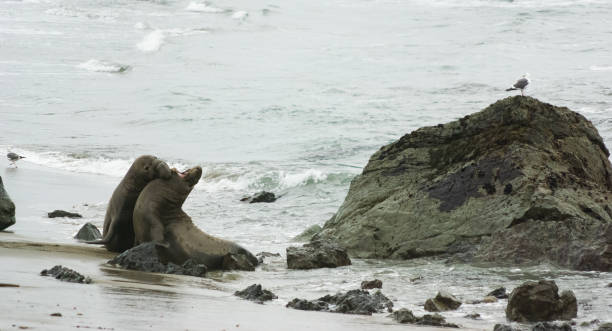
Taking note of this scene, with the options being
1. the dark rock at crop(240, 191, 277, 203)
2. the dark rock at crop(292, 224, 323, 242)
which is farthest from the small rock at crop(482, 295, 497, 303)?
the dark rock at crop(240, 191, 277, 203)

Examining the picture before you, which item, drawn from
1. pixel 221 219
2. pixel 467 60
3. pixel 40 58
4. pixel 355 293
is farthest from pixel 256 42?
pixel 355 293

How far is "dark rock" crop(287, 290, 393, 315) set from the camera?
22.3 ft

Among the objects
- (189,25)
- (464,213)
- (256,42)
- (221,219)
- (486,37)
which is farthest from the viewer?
(189,25)

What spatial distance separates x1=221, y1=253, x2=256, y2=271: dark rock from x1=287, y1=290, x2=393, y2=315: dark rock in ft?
8.08

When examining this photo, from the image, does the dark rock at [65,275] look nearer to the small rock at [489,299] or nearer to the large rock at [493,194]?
the small rock at [489,299]

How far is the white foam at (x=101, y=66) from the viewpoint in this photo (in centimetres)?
3983

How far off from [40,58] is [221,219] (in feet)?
95.8

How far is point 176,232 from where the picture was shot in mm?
9648

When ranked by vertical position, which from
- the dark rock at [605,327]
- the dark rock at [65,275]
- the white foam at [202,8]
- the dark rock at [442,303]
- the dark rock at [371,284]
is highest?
the white foam at [202,8]

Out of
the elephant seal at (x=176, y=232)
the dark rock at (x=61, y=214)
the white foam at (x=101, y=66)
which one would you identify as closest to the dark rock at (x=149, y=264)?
the elephant seal at (x=176, y=232)

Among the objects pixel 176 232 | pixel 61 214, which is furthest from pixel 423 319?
pixel 61 214

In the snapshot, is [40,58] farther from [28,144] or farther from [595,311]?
[595,311]

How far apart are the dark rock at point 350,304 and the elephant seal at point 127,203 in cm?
341

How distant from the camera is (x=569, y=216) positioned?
30.4 feet
